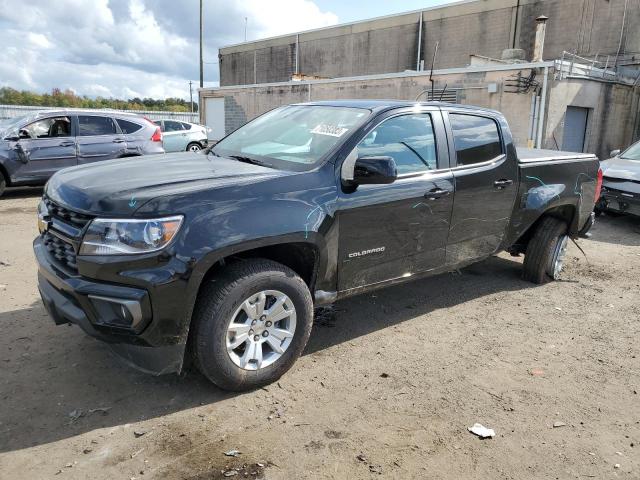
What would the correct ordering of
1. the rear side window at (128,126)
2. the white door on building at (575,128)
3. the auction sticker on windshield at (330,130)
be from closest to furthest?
the auction sticker on windshield at (330,130) < the rear side window at (128,126) < the white door on building at (575,128)

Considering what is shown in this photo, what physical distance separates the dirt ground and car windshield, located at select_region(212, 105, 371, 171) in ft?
4.72

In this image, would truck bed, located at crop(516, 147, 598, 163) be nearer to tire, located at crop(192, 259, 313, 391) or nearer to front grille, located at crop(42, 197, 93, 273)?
tire, located at crop(192, 259, 313, 391)

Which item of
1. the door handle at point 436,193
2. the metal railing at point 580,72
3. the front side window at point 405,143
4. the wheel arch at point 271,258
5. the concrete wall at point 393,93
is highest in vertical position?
the metal railing at point 580,72

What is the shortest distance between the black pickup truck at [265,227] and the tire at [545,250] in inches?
35.2

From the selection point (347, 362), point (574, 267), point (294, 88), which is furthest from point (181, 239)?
point (294, 88)

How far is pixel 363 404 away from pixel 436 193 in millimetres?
1726

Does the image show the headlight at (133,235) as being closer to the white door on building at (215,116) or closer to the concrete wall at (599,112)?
the concrete wall at (599,112)

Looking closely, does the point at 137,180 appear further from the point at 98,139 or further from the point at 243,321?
the point at 98,139

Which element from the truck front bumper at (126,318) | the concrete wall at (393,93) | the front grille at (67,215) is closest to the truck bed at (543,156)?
the truck front bumper at (126,318)

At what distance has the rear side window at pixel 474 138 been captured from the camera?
4.44 m

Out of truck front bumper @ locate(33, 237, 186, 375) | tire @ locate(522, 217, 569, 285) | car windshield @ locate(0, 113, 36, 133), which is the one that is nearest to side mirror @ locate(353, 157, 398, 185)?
truck front bumper @ locate(33, 237, 186, 375)

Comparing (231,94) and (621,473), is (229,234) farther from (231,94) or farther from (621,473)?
(231,94)

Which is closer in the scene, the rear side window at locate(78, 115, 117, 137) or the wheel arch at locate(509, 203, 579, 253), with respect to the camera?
the wheel arch at locate(509, 203, 579, 253)

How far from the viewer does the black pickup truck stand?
286 centimetres
